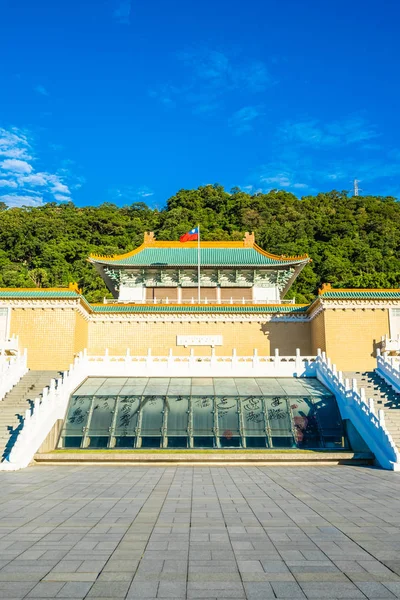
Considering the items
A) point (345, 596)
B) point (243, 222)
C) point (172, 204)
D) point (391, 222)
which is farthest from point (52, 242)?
point (345, 596)

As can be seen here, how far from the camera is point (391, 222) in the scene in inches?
3287

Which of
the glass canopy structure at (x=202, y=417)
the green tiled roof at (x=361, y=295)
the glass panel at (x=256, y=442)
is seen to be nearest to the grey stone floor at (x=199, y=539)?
the glass panel at (x=256, y=442)

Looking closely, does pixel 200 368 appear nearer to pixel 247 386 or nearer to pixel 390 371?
pixel 247 386

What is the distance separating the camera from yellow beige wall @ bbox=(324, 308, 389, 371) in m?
25.5

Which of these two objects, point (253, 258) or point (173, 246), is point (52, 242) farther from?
point (253, 258)

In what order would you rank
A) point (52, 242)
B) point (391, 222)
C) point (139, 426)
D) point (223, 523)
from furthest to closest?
point (391, 222)
point (52, 242)
point (139, 426)
point (223, 523)

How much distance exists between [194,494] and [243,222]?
80.1m

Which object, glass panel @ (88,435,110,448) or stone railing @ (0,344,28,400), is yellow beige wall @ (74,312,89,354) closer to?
stone railing @ (0,344,28,400)

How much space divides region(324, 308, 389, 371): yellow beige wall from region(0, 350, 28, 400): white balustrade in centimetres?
1638

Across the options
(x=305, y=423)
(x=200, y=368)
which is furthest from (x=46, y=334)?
(x=305, y=423)

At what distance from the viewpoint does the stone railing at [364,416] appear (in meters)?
14.3

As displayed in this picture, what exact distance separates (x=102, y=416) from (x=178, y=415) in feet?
10.2

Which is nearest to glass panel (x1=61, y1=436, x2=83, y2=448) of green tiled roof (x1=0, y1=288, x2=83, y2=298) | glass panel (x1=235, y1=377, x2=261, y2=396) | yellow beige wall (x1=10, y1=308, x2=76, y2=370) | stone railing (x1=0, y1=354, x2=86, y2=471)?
stone railing (x1=0, y1=354, x2=86, y2=471)

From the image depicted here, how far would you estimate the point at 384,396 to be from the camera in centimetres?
1970
